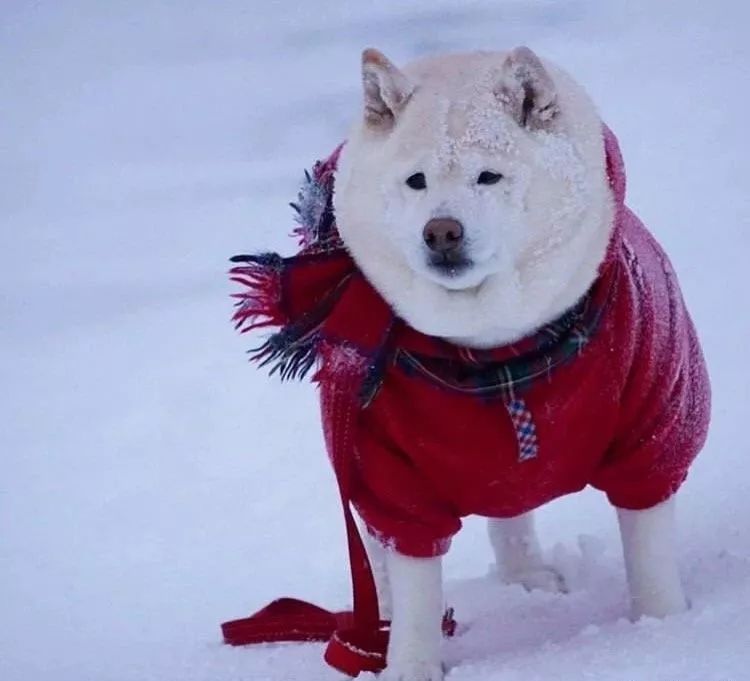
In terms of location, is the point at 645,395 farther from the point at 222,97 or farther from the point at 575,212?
the point at 222,97

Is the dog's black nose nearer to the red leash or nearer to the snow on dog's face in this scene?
the snow on dog's face

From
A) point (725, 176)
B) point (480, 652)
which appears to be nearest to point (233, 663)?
point (480, 652)

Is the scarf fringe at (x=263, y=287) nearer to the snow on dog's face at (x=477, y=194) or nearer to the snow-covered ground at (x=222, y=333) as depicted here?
the snow on dog's face at (x=477, y=194)

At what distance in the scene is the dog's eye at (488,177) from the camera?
173 cm

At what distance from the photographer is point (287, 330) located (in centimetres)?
193

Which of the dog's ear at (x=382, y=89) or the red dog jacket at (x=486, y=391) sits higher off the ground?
the dog's ear at (x=382, y=89)

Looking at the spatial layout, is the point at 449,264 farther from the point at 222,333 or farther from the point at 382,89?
the point at 222,333

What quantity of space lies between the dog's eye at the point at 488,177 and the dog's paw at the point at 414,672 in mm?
752

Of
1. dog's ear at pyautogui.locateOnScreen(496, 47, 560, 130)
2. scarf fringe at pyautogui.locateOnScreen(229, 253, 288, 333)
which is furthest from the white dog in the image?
scarf fringe at pyautogui.locateOnScreen(229, 253, 288, 333)

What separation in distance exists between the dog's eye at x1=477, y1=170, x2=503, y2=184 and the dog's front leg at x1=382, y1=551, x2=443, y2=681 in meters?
0.61

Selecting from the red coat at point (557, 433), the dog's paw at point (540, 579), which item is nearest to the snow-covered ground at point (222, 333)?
the dog's paw at point (540, 579)

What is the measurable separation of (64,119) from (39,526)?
11.3ft

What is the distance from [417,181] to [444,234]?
0.12 m

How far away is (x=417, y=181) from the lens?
69.2 inches
